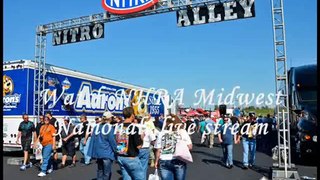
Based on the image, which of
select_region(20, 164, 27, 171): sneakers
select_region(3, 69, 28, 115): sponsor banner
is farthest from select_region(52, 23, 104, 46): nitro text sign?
select_region(20, 164, 27, 171): sneakers

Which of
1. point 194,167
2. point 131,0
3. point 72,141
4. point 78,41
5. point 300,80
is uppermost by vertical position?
point 131,0

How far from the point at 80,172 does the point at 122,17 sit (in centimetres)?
592

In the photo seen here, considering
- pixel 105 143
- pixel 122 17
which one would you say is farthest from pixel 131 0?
pixel 105 143

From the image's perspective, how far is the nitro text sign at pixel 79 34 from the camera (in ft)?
46.0

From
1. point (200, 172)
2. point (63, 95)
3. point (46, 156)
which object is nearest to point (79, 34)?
point (63, 95)

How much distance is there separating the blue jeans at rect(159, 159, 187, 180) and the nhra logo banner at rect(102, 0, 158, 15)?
799 centimetres

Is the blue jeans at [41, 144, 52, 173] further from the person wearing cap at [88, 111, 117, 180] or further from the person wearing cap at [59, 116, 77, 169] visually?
the person wearing cap at [88, 111, 117, 180]

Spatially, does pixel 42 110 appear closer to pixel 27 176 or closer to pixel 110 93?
pixel 27 176

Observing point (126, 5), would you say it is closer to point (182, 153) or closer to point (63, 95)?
point (63, 95)

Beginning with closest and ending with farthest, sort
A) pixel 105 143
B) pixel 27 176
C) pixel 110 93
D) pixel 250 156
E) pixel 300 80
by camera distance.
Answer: pixel 105 143 → pixel 27 176 → pixel 250 156 → pixel 300 80 → pixel 110 93

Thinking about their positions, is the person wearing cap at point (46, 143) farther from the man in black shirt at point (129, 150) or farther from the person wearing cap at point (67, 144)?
the man in black shirt at point (129, 150)

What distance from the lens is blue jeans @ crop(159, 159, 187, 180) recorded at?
588 centimetres

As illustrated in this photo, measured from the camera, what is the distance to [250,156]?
11.4 meters

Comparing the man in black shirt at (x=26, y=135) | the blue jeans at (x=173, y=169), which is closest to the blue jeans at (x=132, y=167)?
the blue jeans at (x=173, y=169)
